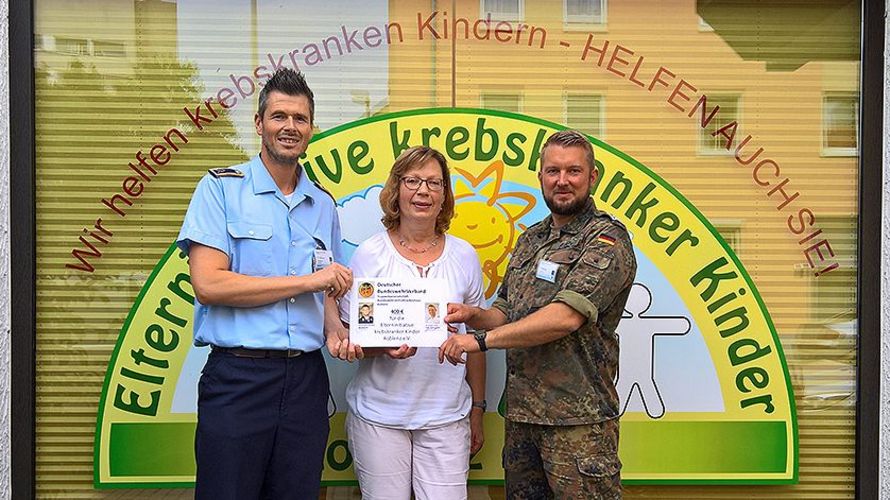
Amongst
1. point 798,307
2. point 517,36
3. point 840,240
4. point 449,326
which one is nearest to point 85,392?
point 449,326

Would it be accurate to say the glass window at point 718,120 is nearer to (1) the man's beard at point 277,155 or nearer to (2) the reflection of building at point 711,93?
(2) the reflection of building at point 711,93

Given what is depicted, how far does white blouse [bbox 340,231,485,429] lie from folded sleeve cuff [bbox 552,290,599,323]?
489 mm

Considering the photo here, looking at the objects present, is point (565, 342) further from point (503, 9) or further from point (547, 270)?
point (503, 9)

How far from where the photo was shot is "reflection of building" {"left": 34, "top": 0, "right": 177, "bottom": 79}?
3.54 metres

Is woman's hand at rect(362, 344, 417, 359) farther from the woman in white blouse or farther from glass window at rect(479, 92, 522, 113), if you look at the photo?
glass window at rect(479, 92, 522, 113)

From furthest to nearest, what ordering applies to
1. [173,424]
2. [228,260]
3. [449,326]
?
[173,424] → [449,326] → [228,260]

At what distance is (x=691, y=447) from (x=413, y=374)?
4.58ft

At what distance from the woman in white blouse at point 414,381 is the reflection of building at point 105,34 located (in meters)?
1.31

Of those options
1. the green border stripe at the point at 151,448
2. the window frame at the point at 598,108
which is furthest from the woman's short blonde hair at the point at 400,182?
the green border stripe at the point at 151,448

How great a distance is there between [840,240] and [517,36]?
5.53 feet

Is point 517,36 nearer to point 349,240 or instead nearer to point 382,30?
point 382,30

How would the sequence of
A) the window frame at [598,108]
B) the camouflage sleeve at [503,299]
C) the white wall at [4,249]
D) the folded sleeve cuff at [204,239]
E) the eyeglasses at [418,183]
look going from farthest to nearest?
the window frame at [598,108], the white wall at [4,249], the camouflage sleeve at [503,299], the eyeglasses at [418,183], the folded sleeve cuff at [204,239]

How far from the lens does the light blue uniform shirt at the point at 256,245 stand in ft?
8.86

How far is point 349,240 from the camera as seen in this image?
3.59m
